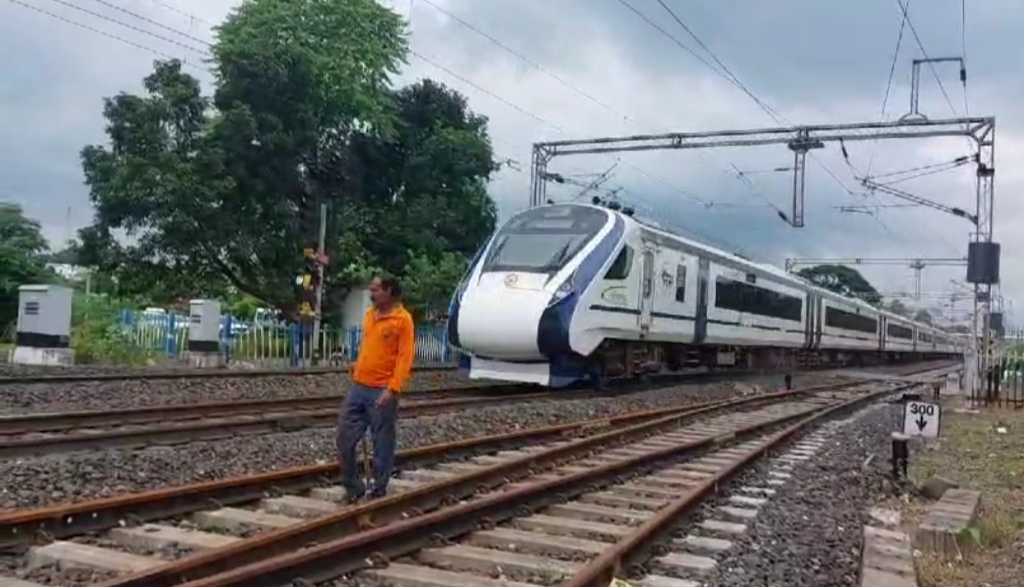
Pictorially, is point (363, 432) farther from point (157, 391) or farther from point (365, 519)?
point (157, 391)

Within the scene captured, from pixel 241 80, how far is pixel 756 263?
1381 centimetres

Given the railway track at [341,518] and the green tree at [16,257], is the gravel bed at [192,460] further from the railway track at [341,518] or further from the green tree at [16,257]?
the green tree at [16,257]

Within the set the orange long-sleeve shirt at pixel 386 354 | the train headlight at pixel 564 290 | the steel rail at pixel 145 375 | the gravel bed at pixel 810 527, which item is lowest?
the gravel bed at pixel 810 527

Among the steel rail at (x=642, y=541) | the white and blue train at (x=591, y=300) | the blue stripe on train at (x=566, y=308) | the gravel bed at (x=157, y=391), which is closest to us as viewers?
the steel rail at (x=642, y=541)

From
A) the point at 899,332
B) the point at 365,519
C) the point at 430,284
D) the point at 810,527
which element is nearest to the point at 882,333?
the point at 899,332

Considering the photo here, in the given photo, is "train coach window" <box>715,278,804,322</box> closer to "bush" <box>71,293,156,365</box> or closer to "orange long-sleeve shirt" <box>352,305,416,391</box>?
"bush" <box>71,293,156,365</box>

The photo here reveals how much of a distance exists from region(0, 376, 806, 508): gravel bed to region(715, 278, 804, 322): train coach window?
10523mm

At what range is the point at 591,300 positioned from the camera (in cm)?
1620

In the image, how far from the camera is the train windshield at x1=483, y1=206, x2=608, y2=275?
1638 centimetres

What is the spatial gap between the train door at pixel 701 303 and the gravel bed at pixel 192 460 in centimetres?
859

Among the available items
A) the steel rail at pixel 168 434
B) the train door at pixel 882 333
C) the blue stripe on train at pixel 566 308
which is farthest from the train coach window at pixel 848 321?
the steel rail at pixel 168 434

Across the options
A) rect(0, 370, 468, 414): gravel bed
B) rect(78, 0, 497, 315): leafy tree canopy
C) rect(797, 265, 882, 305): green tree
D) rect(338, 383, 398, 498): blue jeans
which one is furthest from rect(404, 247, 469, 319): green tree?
rect(797, 265, 882, 305): green tree

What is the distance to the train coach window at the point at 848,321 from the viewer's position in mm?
A: 34844

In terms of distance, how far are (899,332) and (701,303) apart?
1270 inches
